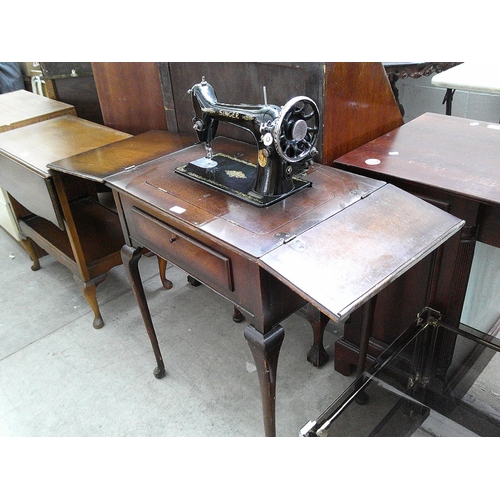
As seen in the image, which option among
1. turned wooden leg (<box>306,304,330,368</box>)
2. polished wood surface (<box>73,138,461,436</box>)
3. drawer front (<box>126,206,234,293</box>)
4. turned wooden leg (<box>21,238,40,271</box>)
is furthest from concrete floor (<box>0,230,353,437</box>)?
drawer front (<box>126,206,234,293</box>)

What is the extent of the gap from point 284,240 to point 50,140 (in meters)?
1.47

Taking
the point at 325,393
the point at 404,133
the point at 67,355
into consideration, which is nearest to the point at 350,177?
the point at 404,133

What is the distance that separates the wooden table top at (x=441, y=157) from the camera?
1231 mm

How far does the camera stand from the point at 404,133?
1.58 meters

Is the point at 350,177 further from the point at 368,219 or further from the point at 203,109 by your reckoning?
the point at 203,109

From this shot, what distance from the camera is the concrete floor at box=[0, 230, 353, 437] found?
169cm

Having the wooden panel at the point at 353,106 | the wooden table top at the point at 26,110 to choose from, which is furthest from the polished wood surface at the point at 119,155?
the wooden table top at the point at 26,110

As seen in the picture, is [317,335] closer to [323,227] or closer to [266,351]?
[266,351]

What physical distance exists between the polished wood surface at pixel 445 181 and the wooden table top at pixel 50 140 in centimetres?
111

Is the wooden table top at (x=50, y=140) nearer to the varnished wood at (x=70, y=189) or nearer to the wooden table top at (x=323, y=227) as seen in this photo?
the varnished wood at (x=70, y=189)

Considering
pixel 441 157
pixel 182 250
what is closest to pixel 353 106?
pixel 441 157

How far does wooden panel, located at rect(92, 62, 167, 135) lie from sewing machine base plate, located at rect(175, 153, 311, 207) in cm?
70

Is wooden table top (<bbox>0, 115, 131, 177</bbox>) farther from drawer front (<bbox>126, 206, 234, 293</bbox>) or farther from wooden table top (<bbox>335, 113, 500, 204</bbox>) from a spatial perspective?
wooden table top (<bbox>335, 113, 500, 204</bbox>)
